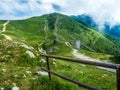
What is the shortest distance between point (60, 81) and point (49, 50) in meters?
128

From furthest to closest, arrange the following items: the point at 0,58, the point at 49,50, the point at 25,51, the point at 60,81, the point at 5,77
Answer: the point at 49,50 < the point at 25,51 < the point at 0,58 < the point at 5,77 < the point at 60,81

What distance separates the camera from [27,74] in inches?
665

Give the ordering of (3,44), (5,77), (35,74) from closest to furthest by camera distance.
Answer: (5,77) → (35,74) → (3,44)

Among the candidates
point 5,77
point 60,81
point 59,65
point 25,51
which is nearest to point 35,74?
point 5,77

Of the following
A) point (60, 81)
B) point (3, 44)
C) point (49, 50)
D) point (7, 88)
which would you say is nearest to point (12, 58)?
point (3, 44)

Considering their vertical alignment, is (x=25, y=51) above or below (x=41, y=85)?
above

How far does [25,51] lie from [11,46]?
5.95 feet

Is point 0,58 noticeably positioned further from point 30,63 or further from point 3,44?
point 3,44

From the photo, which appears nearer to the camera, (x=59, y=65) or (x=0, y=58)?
(x=0, y=58)

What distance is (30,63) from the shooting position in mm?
21938

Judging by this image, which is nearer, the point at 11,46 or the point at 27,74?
the point at 27,74

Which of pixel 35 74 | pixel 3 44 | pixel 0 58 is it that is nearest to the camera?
pixel 35 74

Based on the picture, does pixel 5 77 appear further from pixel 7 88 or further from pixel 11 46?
pixel 11 46

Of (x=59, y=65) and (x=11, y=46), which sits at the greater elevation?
(x=11, y=46)
